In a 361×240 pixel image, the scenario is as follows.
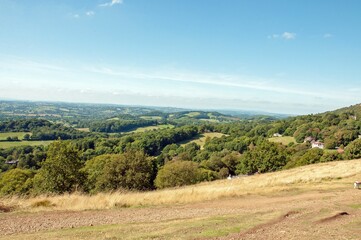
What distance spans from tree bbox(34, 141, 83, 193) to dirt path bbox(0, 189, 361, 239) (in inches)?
771

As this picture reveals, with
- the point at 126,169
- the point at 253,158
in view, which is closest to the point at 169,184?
the point at 126,169

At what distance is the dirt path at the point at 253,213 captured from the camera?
32.1 feet

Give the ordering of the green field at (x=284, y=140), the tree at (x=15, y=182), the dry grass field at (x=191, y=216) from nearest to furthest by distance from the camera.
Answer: the dry grass field at (x=191, y=216) → the tree at (x=15, y=182) → the green field at (x=284, y=140)

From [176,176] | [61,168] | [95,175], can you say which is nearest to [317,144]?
[176,176]

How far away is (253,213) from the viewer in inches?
495

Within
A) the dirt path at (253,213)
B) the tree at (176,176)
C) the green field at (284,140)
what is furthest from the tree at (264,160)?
the green field at (284,140)

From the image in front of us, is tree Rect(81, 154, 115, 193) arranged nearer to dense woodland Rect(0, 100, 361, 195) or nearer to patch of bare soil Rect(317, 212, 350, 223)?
dense woodland Rect(0, 100, 361, 195)

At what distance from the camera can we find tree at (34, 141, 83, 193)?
3091 cm

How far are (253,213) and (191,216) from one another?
2.76 meters

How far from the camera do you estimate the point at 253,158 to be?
210ft

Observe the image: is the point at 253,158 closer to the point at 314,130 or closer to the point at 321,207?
the point at 321,207

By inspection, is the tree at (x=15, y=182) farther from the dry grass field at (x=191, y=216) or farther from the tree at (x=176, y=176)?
the dry grass field at (x=191, y=216)

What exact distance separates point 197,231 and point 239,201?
6.73 m

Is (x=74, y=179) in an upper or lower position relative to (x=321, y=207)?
lower
